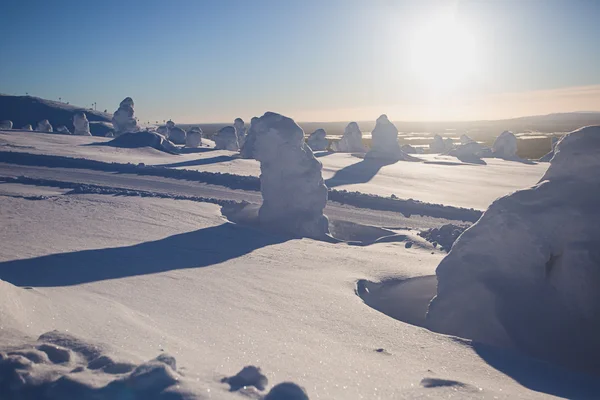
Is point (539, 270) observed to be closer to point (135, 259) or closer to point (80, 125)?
point (135, 259)

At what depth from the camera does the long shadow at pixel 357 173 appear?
2974cm

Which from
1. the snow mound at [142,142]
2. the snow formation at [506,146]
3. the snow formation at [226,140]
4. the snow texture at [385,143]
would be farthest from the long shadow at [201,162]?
the snow formation at [506,146]

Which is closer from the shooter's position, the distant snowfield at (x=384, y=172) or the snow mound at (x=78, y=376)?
the snow mound at (x=78, y=376)

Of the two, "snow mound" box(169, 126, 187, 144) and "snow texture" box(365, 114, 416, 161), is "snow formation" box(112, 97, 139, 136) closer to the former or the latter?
"snow mound" box(169, 126, 187, 144)

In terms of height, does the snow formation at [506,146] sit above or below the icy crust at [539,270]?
above

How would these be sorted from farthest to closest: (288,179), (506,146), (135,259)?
(506,146) < (288,179) < (135,259)

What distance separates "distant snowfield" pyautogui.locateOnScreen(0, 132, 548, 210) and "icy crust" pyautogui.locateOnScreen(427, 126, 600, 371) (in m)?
14.7

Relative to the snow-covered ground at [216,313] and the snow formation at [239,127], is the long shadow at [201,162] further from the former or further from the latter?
the snow formation at [239,127]

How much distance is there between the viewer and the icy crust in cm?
695

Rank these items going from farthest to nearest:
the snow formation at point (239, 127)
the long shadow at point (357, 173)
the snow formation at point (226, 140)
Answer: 1. the snow formation at point (239, 127)
2. the snow formation at point (226, 140)
3. the long shadow at point (357, 173)

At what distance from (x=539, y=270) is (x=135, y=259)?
8.33m

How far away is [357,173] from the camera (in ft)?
111

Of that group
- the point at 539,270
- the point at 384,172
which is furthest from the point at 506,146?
the point at 539,270

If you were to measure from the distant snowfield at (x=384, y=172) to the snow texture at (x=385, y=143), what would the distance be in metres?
2.99
